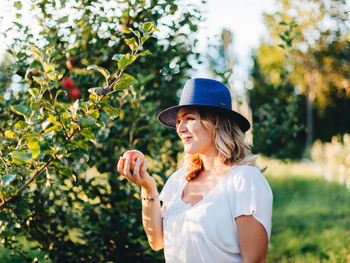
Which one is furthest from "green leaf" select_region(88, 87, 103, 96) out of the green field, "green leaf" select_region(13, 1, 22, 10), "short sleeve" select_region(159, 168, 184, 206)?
the green field

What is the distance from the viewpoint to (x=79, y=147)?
155 centimetres

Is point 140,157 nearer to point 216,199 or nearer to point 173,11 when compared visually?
point 216,199

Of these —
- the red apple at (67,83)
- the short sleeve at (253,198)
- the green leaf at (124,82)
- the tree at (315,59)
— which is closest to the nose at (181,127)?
the short sleeve at (253,198)

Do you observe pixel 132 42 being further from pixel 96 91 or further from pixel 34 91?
pixel 34 91

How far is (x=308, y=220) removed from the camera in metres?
6.41

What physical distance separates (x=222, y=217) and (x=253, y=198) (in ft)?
0.57

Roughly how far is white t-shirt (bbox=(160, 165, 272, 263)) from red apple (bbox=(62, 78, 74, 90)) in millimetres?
1303

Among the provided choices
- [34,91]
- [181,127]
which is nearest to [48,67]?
[34,91]

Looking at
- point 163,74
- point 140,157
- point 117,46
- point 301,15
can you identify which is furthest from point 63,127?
point 301,15

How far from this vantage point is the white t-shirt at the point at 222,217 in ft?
5.50

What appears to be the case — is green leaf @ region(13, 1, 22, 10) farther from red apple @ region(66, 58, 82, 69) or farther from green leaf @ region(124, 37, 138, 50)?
green leaf @ region(124, 37, 138, 50)

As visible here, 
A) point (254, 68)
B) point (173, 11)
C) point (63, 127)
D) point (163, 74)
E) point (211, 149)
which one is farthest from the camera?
point (254, 68)

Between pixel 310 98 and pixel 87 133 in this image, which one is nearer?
pixel 87 133

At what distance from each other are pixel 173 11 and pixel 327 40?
67.5 feet
